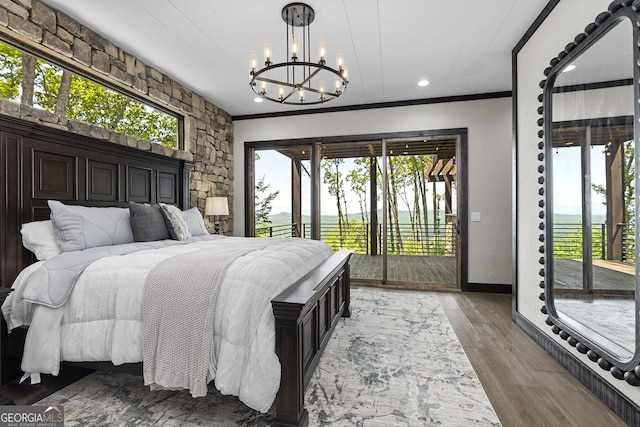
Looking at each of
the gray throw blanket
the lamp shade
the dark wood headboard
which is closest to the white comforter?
the gray throw blanket

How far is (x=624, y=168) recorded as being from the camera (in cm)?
177

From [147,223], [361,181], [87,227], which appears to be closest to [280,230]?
[361,181]

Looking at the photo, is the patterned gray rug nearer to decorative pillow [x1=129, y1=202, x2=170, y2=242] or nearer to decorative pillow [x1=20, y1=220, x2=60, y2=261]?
decorative pillow [x1=20, y1=220, x2=60, y2=261]

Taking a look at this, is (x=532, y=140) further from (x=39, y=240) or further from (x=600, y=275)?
(x=39, y=240)

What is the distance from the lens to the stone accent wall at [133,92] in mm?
2404

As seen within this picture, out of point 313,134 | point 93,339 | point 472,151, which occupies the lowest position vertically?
point 93,339

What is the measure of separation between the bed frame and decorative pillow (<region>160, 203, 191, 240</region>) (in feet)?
1.57

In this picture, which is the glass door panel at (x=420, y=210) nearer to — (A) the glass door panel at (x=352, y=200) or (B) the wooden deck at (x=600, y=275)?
(A) the glass door panel at (x=352, y=200)

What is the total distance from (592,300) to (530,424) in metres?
0.99

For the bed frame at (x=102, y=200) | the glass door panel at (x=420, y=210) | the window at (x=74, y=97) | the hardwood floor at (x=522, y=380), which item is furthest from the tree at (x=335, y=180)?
the hardwood floor at (x=522, y=380)

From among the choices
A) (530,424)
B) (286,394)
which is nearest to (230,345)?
(286,394)

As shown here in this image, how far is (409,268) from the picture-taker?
5.23 m

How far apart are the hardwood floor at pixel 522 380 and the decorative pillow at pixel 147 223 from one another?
9.64 ft

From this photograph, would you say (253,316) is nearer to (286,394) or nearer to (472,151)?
(286,394)
